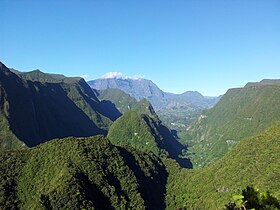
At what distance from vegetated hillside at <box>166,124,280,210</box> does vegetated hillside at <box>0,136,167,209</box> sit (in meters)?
10.9

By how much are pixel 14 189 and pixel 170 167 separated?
80636mm

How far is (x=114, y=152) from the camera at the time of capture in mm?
143125

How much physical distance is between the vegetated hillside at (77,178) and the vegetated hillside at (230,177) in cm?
1088

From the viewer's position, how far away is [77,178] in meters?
118

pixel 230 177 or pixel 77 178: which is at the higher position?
pixel 77 178

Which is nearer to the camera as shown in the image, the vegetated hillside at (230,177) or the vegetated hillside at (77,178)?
the vegetated hillside at (77,178)

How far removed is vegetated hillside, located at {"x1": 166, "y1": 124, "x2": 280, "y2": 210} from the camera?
429 feet

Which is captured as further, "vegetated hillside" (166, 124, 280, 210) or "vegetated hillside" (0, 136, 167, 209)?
"vegetated hillside" (166, 124, 280, 210)

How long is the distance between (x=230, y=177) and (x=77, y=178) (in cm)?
6544

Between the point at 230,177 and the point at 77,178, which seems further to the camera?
the point at 230,177

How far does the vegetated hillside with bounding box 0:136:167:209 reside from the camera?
368ft

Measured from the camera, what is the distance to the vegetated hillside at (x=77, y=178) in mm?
112188

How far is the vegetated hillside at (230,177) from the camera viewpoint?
131 metres

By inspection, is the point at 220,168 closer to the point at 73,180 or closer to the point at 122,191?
the point at 122,191
